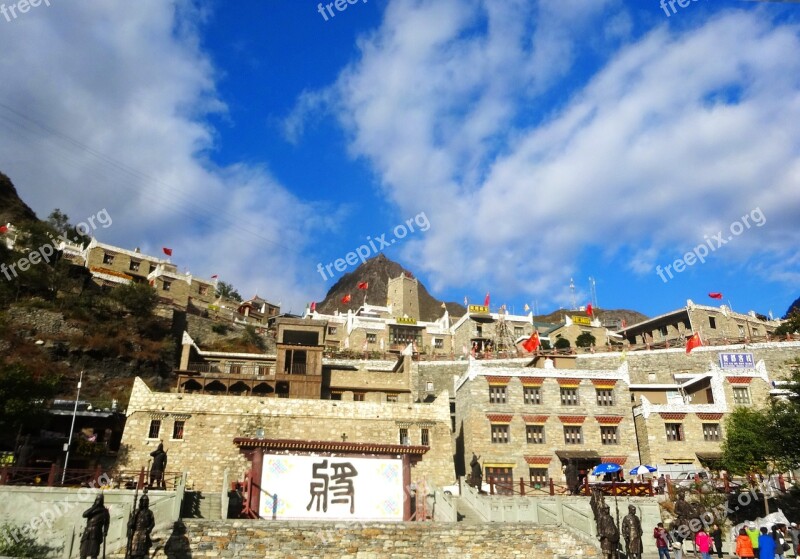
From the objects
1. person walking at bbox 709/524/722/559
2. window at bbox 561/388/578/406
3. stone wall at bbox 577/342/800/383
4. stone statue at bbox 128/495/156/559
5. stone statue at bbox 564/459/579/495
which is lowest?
person walking at bbox 709/524/722/559

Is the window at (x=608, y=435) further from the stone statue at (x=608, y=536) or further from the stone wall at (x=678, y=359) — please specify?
the stone statue at (x=608, y=536)

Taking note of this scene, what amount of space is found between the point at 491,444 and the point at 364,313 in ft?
119

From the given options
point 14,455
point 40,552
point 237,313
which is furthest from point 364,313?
point 40,552

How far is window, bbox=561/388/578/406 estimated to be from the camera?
3525 centimetres

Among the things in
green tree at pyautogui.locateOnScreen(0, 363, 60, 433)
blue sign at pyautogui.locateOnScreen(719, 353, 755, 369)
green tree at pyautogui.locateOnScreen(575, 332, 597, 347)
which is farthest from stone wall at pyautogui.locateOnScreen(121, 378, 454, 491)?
green tree at pyautogui.locateOnScreen(575, 332, 597, 347)

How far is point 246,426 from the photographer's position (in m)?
30.5

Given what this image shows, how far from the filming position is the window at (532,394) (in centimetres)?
3503

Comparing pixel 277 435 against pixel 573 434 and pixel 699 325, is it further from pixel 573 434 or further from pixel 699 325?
pixel 699 325

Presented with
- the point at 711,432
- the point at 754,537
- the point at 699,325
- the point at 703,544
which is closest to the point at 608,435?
the point at 711,432

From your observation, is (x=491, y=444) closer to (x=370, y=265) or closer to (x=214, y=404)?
(x=214, y=404)

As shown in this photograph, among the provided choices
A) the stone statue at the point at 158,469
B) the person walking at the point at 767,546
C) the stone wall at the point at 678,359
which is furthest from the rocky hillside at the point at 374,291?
the person walking at the point at 767,546

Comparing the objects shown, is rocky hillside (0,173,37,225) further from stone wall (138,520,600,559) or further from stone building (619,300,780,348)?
stone building (619,300,780,348)

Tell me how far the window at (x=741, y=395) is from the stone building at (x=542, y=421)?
6.86 m

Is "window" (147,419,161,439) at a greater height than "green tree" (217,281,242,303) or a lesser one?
lesser
